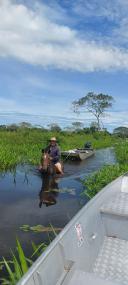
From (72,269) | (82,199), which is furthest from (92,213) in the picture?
(82,199)

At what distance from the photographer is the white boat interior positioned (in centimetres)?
334

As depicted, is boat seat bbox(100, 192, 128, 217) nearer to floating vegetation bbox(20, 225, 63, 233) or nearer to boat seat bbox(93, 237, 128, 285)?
boat seat bbox(93, 237, 128, 285)

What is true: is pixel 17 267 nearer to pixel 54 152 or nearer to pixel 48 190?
pixel 48 190

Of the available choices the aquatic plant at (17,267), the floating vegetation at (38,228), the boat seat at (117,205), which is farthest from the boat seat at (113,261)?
the floating vegetation at (38,228)

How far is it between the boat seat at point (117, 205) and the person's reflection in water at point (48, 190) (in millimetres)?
3578

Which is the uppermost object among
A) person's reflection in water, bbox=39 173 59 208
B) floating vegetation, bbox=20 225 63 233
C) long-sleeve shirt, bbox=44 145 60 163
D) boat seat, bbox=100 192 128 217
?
long-sleeve shirt, bbox=44 145 60 163

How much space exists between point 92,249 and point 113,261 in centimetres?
32

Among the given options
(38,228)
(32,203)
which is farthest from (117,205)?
(32,203)

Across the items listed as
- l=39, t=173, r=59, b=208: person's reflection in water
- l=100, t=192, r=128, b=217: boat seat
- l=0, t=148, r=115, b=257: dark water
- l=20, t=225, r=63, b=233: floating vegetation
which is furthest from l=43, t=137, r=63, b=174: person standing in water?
l=100, t=192, r=128, b=217: boat seat

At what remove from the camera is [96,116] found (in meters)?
70.1

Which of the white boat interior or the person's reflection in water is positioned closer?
the white boat interior

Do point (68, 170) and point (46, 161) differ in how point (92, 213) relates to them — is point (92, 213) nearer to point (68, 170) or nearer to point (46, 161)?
point (46, 161)

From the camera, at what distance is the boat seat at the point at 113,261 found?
4184 millimetres

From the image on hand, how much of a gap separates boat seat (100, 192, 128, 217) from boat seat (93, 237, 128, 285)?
43 cm
